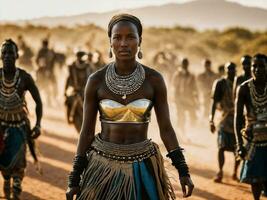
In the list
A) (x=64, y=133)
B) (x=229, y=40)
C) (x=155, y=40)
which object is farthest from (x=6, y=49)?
(x=155, y=40)

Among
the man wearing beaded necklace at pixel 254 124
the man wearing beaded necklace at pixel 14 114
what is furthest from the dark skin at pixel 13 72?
the man wearing beaded necklace at pixel 254 124

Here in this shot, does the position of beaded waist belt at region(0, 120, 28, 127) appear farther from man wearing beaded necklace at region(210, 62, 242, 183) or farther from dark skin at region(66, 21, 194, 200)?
man wearing beaded necklace at region(210, 62, 242, 183)

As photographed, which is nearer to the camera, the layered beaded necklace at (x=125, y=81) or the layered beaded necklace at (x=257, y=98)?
the layered beaded necklace at (x=125, y=81)

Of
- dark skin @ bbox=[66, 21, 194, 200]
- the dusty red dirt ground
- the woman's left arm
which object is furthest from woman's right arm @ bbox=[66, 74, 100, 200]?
the dusty red dirt ground

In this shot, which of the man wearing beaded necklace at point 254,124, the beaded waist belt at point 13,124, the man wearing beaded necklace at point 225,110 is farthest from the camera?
the man wearing beaded necklace at point 225,110

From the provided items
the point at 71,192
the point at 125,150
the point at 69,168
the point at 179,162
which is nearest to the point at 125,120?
the point at 125,150

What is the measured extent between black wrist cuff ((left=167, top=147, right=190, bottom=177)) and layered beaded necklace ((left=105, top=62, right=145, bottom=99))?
542 mm

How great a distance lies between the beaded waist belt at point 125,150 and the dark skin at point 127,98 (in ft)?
0.13

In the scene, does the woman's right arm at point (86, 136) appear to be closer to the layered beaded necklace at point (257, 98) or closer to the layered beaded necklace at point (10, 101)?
the layered beaded necklace at point (10, 101)

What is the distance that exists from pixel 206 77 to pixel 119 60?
1297 centimetres

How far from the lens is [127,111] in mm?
4410

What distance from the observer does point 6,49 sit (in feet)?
24.2

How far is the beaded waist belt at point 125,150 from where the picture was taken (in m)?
4.46

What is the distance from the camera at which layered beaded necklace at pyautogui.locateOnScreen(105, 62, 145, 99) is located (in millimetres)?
4465
